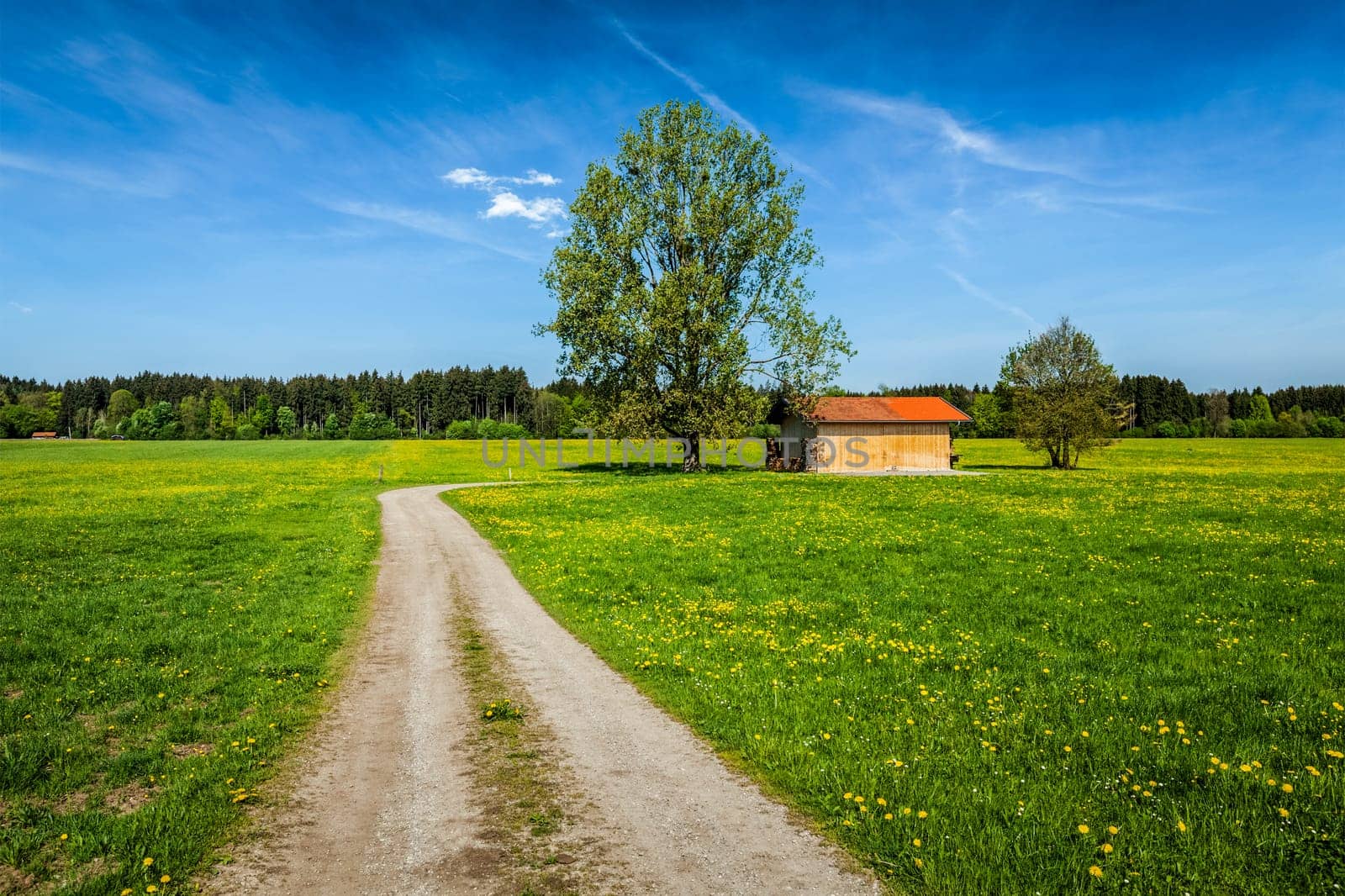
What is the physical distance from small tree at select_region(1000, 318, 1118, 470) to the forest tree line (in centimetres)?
8331

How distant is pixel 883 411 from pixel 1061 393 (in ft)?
57.6

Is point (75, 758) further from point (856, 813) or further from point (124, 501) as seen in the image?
point (124, 501)

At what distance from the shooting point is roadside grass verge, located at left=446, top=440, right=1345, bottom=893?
599cm

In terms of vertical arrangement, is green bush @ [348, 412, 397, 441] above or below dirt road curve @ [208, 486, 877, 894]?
above

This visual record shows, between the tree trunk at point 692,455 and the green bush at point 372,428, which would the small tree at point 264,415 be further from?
the tree trunk at point 692,455

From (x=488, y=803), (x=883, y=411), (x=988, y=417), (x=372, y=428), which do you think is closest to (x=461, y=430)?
(x=372, y=428)

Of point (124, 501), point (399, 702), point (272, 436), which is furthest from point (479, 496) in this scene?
point (272, 436)

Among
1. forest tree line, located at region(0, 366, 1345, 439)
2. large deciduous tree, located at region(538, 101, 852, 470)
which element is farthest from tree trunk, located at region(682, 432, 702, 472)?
forest tree line, located at region(0, 366, 1345, 439)

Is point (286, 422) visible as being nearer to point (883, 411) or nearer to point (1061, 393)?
point (883, 411)

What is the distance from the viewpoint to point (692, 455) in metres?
54.8

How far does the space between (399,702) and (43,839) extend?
3963mm

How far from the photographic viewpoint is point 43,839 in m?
6.28

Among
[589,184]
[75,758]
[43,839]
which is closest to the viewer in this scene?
[43,839]

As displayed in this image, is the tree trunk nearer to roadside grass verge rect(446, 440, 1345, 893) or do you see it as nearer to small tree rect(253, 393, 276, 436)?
roadside grass verge rect(446, 440, 1345, 893)
